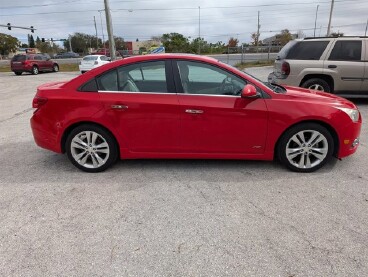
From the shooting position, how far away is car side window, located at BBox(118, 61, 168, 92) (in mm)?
3910

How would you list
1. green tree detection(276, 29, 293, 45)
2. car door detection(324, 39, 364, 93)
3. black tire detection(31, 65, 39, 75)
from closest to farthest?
1. car door detection(324, 39, 364, 93)
2. black tire detection(31, 65, 39, 75)
3. green tree detection(276, 29, 293, 45)

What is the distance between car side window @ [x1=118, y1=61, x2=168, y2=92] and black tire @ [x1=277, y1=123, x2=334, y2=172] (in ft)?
5.76

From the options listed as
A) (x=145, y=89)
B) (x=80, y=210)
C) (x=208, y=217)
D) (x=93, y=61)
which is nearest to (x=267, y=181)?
(x=208, y=217)

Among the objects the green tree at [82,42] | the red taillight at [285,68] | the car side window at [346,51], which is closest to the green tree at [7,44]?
the green tree at [82,42]

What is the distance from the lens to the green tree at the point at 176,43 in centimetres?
4800

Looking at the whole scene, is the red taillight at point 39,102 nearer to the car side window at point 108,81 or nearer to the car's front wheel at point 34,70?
the car side window at point 108,81

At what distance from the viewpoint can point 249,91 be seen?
3652 mm

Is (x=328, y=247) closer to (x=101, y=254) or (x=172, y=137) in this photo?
(x=101, y=254)

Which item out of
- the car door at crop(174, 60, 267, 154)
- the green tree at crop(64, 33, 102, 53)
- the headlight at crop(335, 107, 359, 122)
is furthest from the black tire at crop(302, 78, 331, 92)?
the green tree at crop(64, 33, 102, 53)

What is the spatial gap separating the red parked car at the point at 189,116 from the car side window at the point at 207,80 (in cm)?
1

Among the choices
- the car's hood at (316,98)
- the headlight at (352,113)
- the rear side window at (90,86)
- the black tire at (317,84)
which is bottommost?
the black tire at (317,84)

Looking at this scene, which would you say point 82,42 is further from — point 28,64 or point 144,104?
point 144,104

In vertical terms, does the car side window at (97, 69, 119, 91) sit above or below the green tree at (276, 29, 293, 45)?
below

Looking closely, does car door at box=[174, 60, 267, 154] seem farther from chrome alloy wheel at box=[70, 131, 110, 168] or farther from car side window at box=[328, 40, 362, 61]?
car side window at box=[328, 40, 362, 61]
